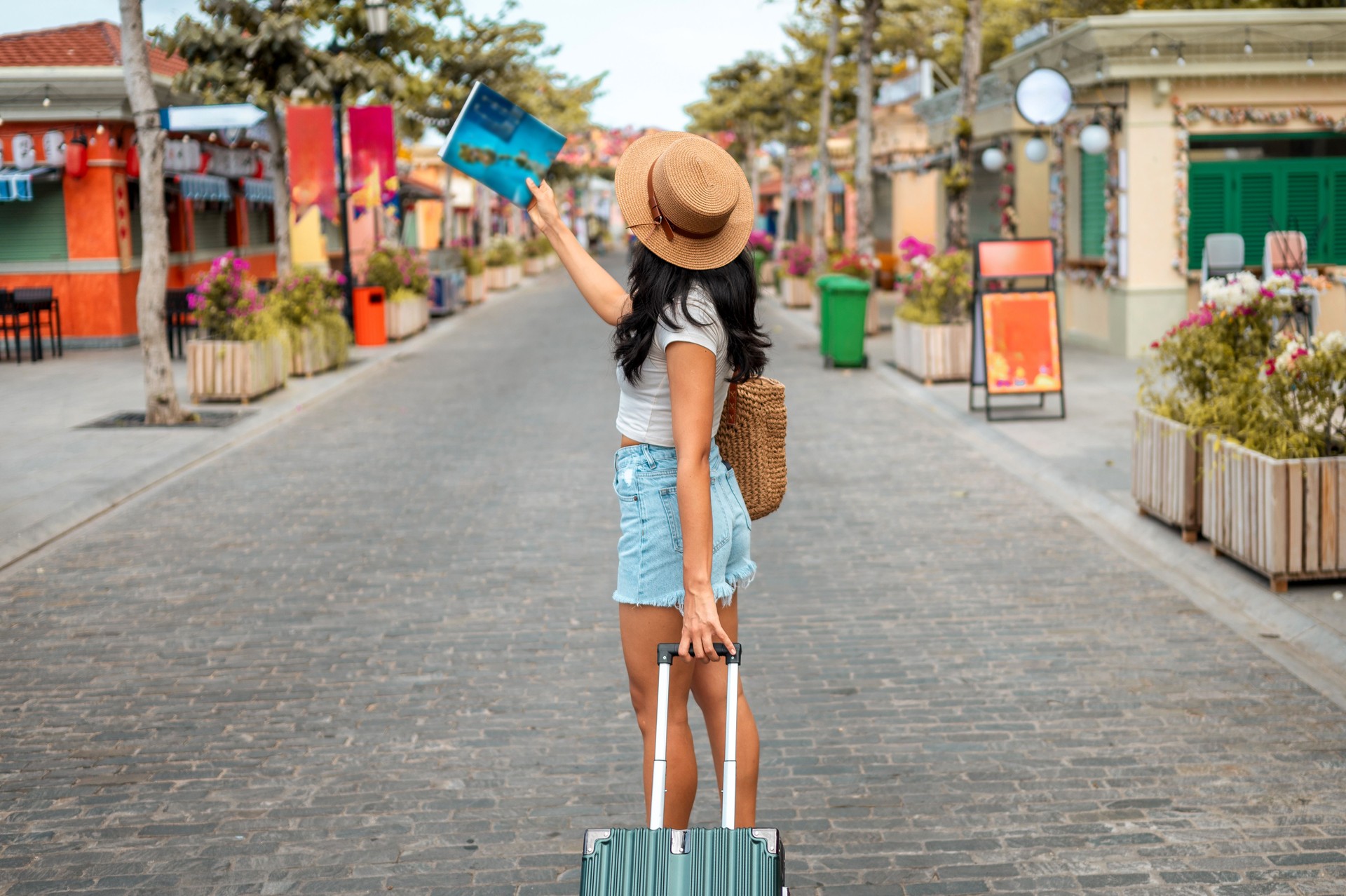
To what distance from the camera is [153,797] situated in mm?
4684

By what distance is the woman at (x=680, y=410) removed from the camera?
3.10 meters

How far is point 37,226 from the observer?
76.0 feet

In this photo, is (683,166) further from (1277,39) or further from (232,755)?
(1277,39)

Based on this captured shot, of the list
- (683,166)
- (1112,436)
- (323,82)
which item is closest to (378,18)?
(323,82)

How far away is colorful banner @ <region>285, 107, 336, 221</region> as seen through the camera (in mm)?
20781

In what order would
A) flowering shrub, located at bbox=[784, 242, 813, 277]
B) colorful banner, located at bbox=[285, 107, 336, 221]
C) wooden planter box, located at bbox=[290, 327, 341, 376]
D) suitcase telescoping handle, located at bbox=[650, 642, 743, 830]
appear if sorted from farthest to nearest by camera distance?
flowering shrub, located at bbox=[784, 242, 813, 277] → colorful banner, located at bbox=[285, 107, 336, 221] → wooden planter box, located at bbox=[290, 327, 341, 376] → suitcase telescoping handle, located at bbox=[650, 642, 743, 830]

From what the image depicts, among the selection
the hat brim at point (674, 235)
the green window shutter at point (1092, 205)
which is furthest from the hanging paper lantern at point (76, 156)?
the hat brim at point (674, 235)

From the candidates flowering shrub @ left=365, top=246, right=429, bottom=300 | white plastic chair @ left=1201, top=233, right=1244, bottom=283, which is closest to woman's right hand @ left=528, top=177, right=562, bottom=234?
white plastic chair @ left=1201, top=233, right=1244, bottom=283

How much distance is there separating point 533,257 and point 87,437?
4570 cm

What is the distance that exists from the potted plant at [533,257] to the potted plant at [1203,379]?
4943 centimetres

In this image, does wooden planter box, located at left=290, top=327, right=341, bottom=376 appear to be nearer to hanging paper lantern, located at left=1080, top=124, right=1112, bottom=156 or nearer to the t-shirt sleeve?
hanging paper lantern, located at left=1080, top=124, right=1112, bottom=156

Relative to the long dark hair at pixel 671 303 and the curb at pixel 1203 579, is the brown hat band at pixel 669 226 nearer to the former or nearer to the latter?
the long dark hair at pixel 671 303

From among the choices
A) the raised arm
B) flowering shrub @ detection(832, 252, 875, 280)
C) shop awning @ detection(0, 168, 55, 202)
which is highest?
shop awning @ detection(0, 168, 55, 202)

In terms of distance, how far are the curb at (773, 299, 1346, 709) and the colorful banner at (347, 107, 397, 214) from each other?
13.9 metres
